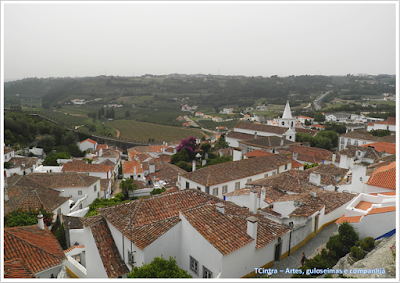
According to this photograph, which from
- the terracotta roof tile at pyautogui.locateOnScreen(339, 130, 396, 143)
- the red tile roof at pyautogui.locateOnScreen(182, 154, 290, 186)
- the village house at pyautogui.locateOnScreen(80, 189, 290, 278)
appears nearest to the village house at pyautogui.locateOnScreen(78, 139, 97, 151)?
the red tile roof at pyautogui.locateOnScreen(182, 154, 290, 186)

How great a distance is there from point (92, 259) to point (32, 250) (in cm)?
189

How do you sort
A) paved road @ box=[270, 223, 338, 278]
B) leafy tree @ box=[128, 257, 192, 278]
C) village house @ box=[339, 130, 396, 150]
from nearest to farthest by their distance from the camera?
leafy tree @ box=[128, 257, 192, 278] → paved road @ box=[270, 223, 338, 278] → village house @ box=[339, 130, 396, 150]

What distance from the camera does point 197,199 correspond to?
35.1 feet

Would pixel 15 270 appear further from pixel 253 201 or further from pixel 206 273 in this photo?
pixel 253 201

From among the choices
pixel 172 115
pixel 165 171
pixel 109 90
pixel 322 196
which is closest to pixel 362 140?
pixel 165 171

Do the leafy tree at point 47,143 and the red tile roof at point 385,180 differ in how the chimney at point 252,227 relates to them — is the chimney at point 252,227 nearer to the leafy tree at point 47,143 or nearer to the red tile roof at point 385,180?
the red tile roof at point 385,180

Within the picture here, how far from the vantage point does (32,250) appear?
8.98 metres

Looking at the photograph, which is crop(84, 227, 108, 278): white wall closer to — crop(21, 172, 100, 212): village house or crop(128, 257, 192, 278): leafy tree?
crop(128, 257, 192, 278): leafy tree

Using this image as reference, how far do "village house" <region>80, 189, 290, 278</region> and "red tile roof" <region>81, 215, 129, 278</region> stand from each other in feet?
0.10

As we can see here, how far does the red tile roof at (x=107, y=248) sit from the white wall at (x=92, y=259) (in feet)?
0.45

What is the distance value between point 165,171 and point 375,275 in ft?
69.8

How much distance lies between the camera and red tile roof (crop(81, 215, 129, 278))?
8.21 metres

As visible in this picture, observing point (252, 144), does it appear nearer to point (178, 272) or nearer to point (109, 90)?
point (178, 272)

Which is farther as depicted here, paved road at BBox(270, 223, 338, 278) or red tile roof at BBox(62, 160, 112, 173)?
red tile roof at BBox(62, 160, 112, 173)
